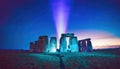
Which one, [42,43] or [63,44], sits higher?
[42,43]

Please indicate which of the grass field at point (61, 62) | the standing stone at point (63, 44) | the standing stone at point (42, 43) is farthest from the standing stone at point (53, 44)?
the grass field at point (61, 62)

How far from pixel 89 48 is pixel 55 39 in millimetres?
14724

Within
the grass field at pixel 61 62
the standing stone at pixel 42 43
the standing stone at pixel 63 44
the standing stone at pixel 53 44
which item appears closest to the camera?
the grass field at pixel 61 62

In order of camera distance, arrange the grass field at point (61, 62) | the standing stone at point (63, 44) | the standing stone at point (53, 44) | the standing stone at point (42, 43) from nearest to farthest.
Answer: the grass field at point (61, 62), the standing stone at point (63, 44), the standing stone at point (53, 44), the standing stone at point (42, 43)

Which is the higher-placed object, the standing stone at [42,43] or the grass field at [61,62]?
the standing stone at [42,43]

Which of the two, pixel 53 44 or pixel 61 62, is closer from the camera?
pixel 61 62

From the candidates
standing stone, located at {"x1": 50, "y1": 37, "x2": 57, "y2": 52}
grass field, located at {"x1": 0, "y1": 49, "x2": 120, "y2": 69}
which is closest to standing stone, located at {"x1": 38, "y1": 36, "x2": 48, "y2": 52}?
standing stone, located at {"x1": 50, "y1": 37, "x2": 57, "y2": 52}

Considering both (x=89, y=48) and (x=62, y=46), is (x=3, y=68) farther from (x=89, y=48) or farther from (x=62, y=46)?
(x=89, y=48)

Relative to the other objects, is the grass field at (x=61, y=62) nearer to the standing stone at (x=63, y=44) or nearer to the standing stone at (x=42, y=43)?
the standing stone at (x=63, y=44)

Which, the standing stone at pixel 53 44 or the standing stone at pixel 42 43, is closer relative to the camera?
the standing stone at pixel 53 44

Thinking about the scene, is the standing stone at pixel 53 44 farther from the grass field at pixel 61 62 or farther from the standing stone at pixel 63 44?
the grass field at pixel 61 62

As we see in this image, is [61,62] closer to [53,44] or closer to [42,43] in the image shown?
[53,44]

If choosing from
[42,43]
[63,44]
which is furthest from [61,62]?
[42,43]

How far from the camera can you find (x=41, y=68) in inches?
1497
